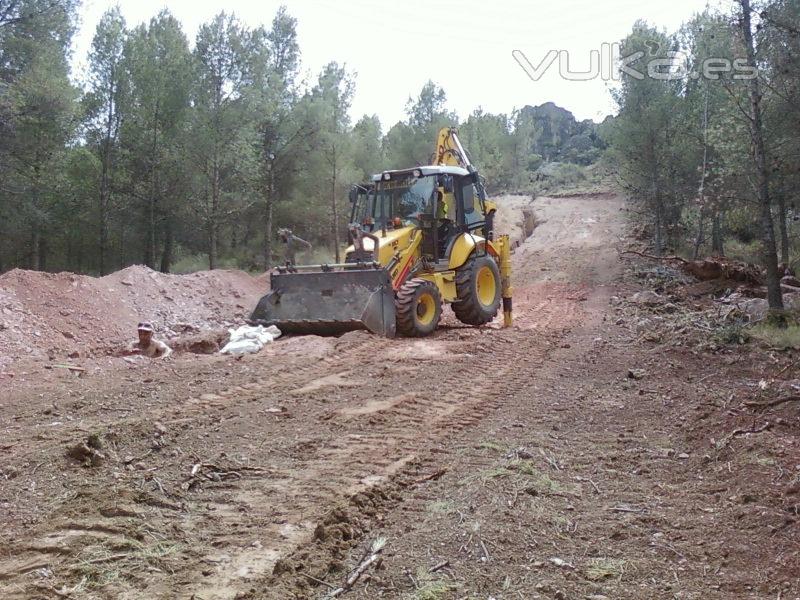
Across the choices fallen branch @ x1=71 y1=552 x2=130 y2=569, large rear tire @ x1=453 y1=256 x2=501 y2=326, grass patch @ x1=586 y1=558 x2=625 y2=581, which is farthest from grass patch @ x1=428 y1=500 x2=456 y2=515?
large rear tire @ x1=453 y1=256 x2=501 y2=326

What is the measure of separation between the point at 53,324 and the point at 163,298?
3.42 metres

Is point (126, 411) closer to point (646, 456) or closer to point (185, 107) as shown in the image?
point (646, 456)

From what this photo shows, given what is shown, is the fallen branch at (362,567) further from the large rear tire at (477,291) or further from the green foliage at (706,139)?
the green foliage at (706,139)

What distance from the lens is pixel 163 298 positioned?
14.7 metres

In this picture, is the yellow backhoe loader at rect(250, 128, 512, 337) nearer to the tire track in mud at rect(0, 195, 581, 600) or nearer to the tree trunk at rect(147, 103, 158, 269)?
the tire track in mud at rect(0, 195, 581, 600)

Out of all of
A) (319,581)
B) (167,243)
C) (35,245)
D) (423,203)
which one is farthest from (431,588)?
(35,245)

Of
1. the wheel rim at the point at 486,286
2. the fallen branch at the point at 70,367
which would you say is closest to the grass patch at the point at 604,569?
the fallen branch at the point at 70,367

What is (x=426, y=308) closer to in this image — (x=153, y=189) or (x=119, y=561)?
(x=119, y=561)

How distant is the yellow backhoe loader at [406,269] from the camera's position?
401 inches

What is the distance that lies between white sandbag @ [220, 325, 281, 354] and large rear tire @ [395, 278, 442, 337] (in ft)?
6.60

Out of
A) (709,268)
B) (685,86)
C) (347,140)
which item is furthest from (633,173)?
(347,140)

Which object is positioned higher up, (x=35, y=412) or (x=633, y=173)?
(x=633, y=173)

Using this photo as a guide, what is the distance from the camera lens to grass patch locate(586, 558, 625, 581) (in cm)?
281

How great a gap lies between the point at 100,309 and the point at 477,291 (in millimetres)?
7289
